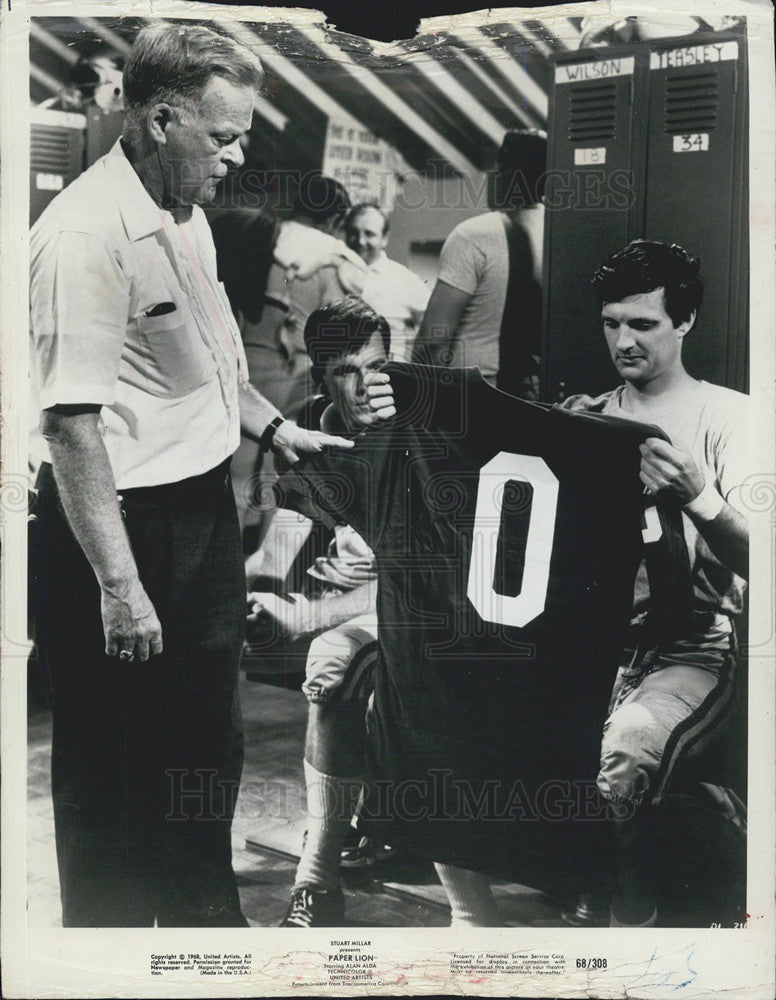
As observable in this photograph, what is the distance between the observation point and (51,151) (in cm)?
284

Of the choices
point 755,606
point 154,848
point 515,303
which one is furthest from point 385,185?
point 154,848

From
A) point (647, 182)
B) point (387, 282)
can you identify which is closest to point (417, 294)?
point (387, 282)

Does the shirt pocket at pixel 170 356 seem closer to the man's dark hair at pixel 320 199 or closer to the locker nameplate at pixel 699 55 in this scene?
the man's dark hair at pixel 320 199

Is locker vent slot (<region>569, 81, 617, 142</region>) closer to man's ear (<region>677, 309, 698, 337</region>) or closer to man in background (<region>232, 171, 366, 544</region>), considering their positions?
man's ear (<region>677, 309, 698, 337</region>)

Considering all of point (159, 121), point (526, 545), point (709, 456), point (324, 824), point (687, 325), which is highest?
point (159, 121)

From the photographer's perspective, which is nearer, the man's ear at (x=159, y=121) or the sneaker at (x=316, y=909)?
the man's ear at (x=159, y=121)

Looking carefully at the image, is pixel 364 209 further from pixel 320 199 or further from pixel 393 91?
pixel 393 91

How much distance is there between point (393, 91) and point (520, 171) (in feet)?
1.44

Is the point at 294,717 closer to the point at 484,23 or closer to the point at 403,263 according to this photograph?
the point at 403,263

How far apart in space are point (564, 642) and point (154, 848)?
135cm

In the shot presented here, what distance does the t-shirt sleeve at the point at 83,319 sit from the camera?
275 cm

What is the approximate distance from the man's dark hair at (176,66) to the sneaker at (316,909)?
7.64 ft

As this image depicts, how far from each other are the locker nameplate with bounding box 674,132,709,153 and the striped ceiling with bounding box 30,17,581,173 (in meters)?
0.39

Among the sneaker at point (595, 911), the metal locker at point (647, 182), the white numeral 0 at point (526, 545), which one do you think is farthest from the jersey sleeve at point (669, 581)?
the sneaker at point (595, 911)
